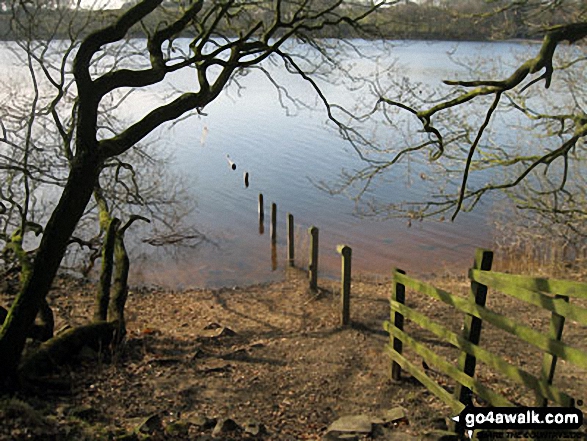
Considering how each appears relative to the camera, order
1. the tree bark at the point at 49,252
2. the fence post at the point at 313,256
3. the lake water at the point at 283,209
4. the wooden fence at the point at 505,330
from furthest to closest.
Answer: the lake water at the point at 283,209
the fence post at the point at 313,256
the tree bark at the point at 49,252
the wooden fence at the point at 505,330

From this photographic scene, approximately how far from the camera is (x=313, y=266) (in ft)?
43.4

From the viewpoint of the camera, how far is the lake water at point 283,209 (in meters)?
16.9

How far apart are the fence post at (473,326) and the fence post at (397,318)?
151 cm

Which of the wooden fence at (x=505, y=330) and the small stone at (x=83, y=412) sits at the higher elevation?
the wooden fence at (x=505, y=330)

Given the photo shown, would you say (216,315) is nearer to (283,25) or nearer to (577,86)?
(283,25)

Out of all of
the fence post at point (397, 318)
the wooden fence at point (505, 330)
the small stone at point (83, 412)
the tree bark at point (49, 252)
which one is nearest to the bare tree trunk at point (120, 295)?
the tree bark at point (49, 252)

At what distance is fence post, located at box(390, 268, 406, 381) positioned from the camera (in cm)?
698

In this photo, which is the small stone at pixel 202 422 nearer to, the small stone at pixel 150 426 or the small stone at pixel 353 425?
the small stone at pixel 150 426

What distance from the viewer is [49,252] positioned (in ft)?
21.1

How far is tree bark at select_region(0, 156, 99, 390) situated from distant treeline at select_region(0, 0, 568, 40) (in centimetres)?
336

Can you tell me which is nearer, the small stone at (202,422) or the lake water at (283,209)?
the small stone at (202,422)

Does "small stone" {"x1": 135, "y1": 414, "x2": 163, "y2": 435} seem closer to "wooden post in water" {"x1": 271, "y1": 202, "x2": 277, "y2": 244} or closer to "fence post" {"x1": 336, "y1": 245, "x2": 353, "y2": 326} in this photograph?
"fence post" {"x1": 336, "y1": 245, "x2": 353, "y2": 326}

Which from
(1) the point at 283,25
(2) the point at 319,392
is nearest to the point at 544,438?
(2) the point at 319,392

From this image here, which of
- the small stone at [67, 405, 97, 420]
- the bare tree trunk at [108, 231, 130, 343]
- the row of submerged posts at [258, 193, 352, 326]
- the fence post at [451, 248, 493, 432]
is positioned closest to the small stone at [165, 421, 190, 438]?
the small stone at [67, 405, 97, 420]
